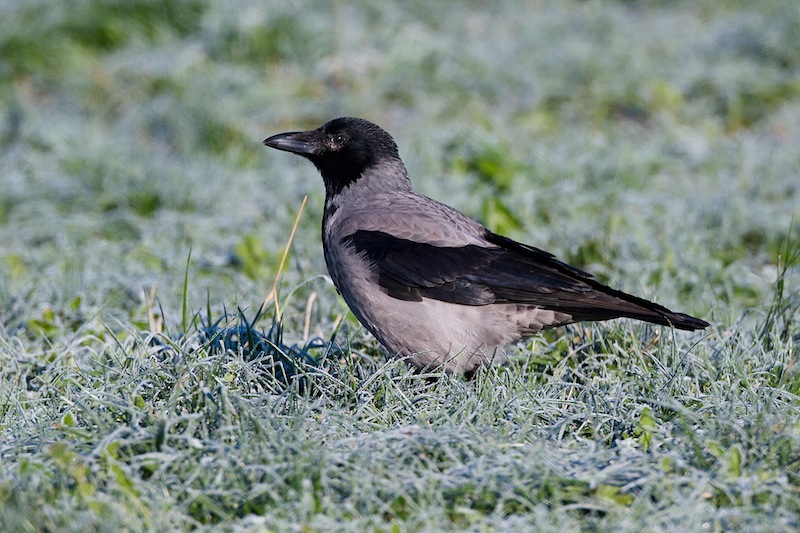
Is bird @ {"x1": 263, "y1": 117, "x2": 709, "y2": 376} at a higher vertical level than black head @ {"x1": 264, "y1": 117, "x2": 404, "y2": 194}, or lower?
lower

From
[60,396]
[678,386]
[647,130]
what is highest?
[647,130]

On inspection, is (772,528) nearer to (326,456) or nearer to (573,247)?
Result: (326,456)

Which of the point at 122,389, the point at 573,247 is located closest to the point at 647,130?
the point at 573,247

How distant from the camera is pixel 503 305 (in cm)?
421

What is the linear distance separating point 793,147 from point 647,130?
1.24 meters

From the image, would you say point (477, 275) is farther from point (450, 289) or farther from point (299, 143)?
point (299, 143)

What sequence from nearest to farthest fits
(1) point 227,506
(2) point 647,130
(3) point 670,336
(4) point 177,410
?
(1) point 227,506 < (4) point 177,410 < (3) point 670,336 < (2) point 647,130

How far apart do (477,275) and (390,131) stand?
435 centimetres

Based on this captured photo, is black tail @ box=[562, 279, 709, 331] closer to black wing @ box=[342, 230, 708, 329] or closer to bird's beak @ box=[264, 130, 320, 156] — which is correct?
black wing @ box=[342, 230, 708, 329]

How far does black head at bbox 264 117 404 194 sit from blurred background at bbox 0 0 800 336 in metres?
0.62

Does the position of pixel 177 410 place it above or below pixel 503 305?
below

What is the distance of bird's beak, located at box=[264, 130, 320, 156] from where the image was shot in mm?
4895

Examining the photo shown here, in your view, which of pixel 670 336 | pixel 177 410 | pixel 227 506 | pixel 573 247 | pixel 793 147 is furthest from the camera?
pixel 793 147

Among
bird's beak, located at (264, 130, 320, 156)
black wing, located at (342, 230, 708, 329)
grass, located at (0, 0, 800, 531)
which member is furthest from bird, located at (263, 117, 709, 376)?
bird's beak, located at (264, 130, 320, 156)
